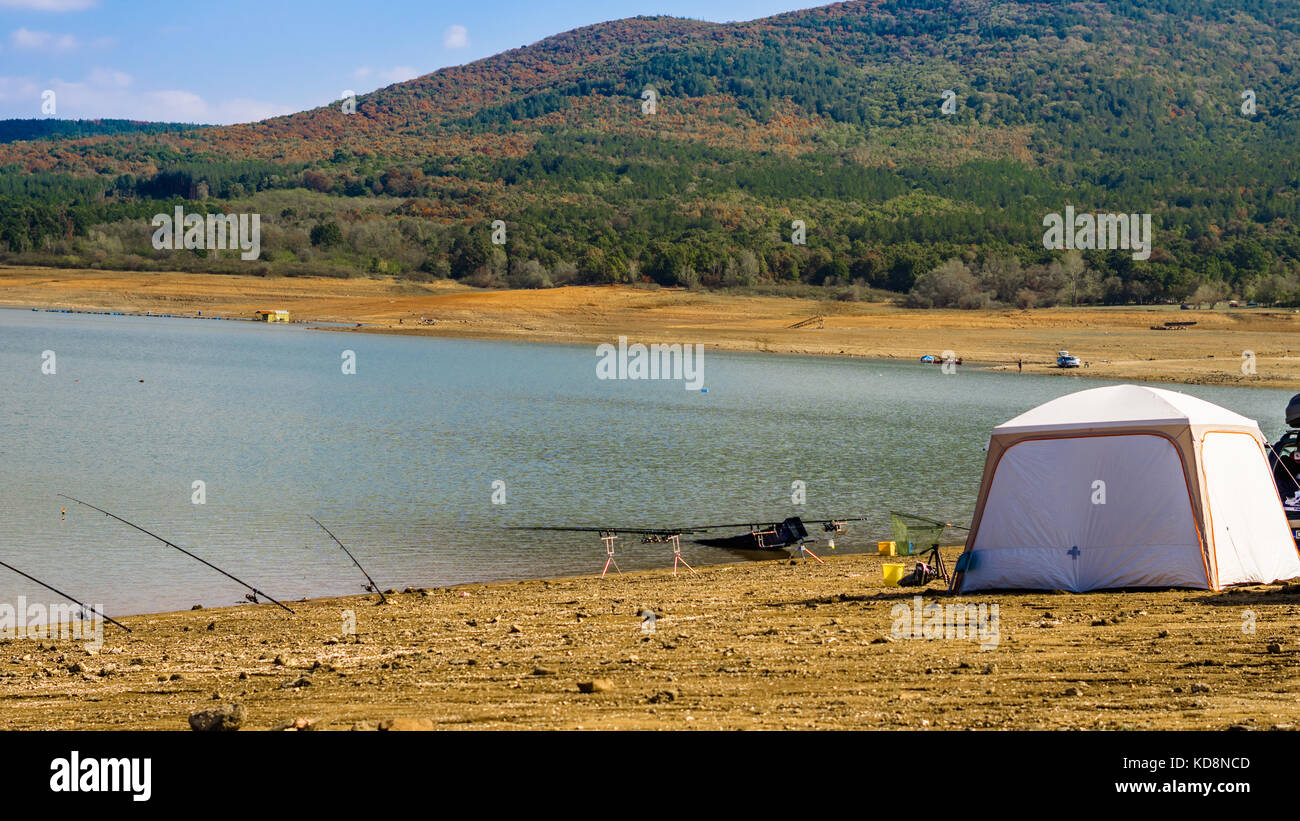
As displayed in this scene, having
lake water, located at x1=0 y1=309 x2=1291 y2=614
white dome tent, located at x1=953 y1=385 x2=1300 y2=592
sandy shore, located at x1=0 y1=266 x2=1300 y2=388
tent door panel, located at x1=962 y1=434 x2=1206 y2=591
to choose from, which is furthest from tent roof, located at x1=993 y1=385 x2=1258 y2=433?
sandy shore, located at x1=0 y1=266 x2=1300 y2=388

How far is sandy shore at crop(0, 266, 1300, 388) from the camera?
65.9 m

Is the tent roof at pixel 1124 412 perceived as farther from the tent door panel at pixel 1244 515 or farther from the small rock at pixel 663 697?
the small rock at pixel 663 697

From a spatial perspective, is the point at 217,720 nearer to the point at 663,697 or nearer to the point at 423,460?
the point at 663,697

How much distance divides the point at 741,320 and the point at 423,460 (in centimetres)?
5847

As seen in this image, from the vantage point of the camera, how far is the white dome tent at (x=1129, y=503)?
12461 millimetres

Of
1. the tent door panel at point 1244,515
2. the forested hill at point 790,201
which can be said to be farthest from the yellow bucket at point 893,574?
the forested hill at point 790,201

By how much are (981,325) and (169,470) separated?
64214mm

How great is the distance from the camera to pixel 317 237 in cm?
12619

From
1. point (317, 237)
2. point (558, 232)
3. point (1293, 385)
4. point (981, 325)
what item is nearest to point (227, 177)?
point (317, 237)

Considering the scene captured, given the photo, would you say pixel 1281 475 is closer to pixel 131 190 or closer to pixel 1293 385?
pixel 1293 385

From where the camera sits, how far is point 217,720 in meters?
7.49

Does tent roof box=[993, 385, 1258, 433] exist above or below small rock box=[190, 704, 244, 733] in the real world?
above

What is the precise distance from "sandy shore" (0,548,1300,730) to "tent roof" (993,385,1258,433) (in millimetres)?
1849

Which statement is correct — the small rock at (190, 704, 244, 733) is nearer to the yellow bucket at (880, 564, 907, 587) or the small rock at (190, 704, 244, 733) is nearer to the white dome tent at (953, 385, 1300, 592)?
the white dome tent at (953, 385, 1300, 592)
